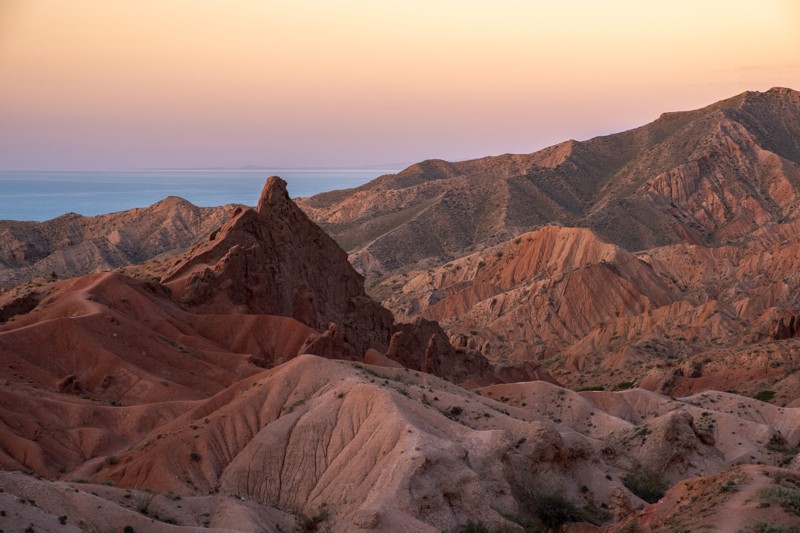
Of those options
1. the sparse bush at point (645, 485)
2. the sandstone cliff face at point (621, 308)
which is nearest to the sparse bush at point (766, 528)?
the sparse bush at point (645, 485)

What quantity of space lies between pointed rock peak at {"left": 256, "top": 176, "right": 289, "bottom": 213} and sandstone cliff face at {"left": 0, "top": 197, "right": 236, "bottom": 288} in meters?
73.2

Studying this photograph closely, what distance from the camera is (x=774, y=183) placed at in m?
182

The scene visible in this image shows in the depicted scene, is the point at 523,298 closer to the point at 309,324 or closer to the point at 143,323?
the point at 309,324

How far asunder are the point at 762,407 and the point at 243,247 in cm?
3633

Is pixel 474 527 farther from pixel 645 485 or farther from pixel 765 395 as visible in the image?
pixel 765 395

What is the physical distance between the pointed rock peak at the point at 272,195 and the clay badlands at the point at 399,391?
18 centimetres

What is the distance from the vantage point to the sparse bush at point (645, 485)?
42094mm

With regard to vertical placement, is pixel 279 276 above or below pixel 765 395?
above

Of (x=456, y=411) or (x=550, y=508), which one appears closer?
(x=550, y=508)

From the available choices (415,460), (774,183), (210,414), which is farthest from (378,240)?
(415,460)

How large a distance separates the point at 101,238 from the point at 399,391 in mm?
136788

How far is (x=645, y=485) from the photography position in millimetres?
42875

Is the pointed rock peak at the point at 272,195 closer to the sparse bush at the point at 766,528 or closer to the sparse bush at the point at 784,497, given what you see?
the sparse bush at the point at 784,497

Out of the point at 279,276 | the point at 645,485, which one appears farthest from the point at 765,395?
the point at 279,276
